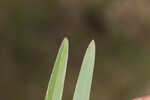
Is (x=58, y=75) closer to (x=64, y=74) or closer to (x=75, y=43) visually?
(x=64, y=74)

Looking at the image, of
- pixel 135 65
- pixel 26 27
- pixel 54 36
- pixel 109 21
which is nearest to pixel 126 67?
pixel 135 65

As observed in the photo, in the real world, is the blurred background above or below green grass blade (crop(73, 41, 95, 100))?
above

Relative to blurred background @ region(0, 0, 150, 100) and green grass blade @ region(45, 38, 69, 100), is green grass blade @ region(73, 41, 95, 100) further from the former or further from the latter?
blurred background @ region(0, 0, 150, 100)

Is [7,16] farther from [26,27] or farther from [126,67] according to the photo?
[126,67]

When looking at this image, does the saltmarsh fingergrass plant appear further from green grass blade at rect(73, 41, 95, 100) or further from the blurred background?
the blurred background

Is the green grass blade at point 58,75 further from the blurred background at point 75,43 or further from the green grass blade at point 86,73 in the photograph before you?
the blurred background at point 75,43

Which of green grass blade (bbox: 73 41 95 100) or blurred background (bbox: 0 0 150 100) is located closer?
green grass blade (bbox: 73 41 95 100)

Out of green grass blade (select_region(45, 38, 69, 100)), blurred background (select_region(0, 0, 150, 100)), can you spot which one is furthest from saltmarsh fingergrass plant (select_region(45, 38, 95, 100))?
blurred background (select_region(0, 0, 150, 100))
